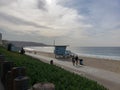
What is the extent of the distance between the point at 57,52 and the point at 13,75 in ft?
142

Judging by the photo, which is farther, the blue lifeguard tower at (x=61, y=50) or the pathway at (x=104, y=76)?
the blue lifeguard tower at (x=61, y=50)

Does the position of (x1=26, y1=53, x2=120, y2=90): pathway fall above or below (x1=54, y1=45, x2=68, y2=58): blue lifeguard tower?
below

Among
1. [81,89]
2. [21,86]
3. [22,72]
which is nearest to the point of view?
[21,86]

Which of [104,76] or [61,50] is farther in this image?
[61,50]

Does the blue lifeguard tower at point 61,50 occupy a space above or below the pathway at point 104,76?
above

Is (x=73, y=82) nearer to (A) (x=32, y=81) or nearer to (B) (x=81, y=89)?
(B) (x=81, y=89)

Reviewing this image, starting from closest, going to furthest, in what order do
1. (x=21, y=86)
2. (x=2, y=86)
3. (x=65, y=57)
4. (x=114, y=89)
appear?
(x=21, y=86)
(x=2, y=86)
(x=114, y=89)
(x=65, y=57)

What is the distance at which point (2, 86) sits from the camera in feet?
16.3

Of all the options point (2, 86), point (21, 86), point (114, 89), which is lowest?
point (114, 89)

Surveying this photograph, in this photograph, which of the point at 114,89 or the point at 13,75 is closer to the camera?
the point at 13,75

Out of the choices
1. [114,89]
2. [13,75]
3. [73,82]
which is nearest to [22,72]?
[13,75]

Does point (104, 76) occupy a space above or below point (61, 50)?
below

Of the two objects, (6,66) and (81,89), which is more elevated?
(6,66)

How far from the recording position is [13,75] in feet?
11.0
